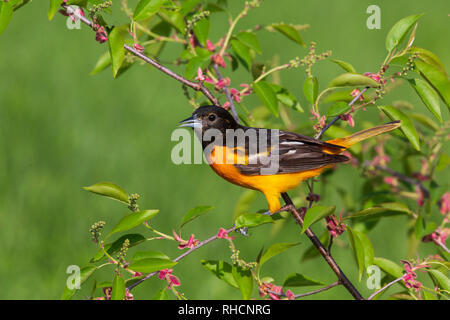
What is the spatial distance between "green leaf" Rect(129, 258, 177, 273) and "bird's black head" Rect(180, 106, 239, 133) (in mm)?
1171

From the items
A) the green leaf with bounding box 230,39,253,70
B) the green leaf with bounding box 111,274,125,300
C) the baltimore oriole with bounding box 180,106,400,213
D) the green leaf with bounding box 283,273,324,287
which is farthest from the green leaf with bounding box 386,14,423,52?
the green leaf with bounding box 111,274,125,300

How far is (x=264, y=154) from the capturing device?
325 cm

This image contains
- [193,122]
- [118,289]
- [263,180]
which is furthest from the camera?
[193,122]

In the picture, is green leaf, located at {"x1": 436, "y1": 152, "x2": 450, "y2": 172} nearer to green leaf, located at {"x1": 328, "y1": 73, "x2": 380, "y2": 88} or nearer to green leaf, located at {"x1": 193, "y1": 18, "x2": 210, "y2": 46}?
green leaf, located at {"x1": 328, "y1": 73, "x2": 380, "y2": 88}

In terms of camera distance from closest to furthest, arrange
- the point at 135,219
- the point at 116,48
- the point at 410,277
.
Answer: the point at 135,219, the point at 116,48, the point at 410,277

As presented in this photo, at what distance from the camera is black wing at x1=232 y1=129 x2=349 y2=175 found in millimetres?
3125

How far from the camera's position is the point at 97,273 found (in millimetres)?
4672

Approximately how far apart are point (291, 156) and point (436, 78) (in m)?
0.98

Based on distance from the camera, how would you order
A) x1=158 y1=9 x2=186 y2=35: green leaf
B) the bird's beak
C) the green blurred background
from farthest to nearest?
the green blurred background, the bird's beak, x1=158 y1=9 x2=186 y2=35: green leaf

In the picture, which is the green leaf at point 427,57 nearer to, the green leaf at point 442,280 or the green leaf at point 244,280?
the green leaf at point 442,280

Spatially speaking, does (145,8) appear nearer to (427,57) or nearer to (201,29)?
(201,29)

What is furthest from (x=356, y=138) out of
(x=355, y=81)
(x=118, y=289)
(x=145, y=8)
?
(x=118, y=289)
